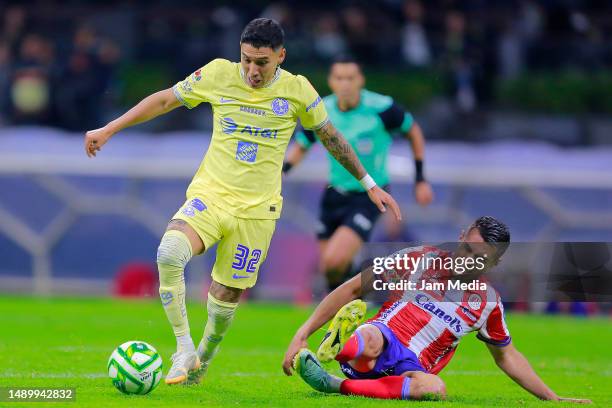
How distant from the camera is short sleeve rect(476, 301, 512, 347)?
7781mm

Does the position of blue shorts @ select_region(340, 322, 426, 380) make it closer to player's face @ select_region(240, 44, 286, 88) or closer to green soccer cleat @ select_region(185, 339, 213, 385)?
green soccer cleat @ select_region(185, 339, 213, 385)

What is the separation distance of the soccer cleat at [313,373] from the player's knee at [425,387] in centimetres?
52

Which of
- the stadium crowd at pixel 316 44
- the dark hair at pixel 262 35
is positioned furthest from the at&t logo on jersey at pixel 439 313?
the stadium crowd at pixel 316 44

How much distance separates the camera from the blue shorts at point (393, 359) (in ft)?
25.3

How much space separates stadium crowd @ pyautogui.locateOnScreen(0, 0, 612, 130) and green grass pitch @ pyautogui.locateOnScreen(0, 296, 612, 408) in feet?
15.0

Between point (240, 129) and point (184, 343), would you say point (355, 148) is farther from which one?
point (184, 343)

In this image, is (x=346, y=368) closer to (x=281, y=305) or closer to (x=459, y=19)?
(x=281, y=305)

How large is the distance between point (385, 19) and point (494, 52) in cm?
217

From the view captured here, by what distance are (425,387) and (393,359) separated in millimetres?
287

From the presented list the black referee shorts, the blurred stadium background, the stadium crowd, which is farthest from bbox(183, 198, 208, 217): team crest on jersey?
the stadium crowd

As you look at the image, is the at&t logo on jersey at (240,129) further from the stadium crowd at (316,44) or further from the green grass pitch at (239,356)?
the stadium crowd at (316,44)

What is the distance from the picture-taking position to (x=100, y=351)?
10.7 meters

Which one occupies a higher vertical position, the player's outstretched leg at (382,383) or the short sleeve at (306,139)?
the short sleeve at (306,139)

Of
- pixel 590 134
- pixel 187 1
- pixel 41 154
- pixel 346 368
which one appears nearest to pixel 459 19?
pixel 590 134
